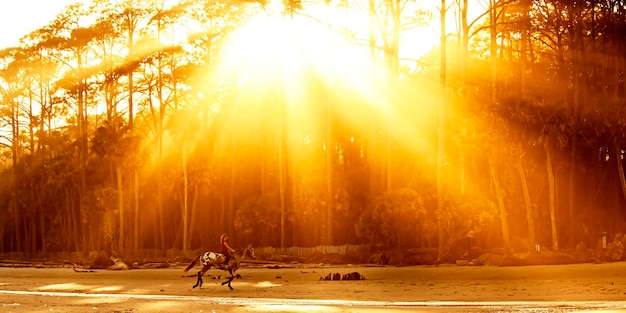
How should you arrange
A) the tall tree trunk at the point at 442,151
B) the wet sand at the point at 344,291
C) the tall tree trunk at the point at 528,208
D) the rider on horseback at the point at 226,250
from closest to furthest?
the wet sand at the point at 344,291 → the rider on horseback at the point at 226,250 → the tall tree trunk at the point at 528,208 → the tall tree trunk at the point at 442,151

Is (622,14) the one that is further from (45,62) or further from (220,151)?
(45,62)

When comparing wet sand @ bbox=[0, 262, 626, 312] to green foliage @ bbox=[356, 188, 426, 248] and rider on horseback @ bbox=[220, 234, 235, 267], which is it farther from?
green foliage @ bbox=[356, 188, 426, 248]

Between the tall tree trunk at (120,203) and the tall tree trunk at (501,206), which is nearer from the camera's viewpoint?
the tall tree trunk at (501,206)

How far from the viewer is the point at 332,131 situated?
177 feet

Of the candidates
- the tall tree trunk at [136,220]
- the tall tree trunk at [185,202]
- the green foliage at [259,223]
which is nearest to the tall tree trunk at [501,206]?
the green foliage at [259,223]

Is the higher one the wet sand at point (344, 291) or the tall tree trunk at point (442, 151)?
the tall tree trunk at point (442, 151)

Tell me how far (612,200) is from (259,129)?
21.3m

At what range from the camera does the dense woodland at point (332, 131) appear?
42.8 meters

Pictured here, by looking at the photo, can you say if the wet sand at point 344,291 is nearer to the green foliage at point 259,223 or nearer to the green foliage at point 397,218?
the green foliage at point 397,218

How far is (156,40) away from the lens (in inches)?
2418

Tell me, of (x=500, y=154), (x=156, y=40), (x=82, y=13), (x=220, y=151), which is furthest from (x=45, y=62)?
(x=500, y=154)

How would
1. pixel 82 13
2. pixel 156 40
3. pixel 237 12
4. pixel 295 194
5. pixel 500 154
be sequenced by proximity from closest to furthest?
pixel 500 154 → pixel 295 194 → pixel 237 12 → pixel 156 40 → pixel 82 13

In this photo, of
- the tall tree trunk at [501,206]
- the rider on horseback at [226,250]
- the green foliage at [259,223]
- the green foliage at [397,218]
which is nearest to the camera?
the rider on horseback at [226,250]

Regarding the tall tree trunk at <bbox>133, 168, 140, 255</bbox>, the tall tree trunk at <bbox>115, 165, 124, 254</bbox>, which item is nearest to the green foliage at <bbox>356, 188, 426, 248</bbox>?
the tall tree trunk at <bbox>133, 168, 140, 255</bbox>
